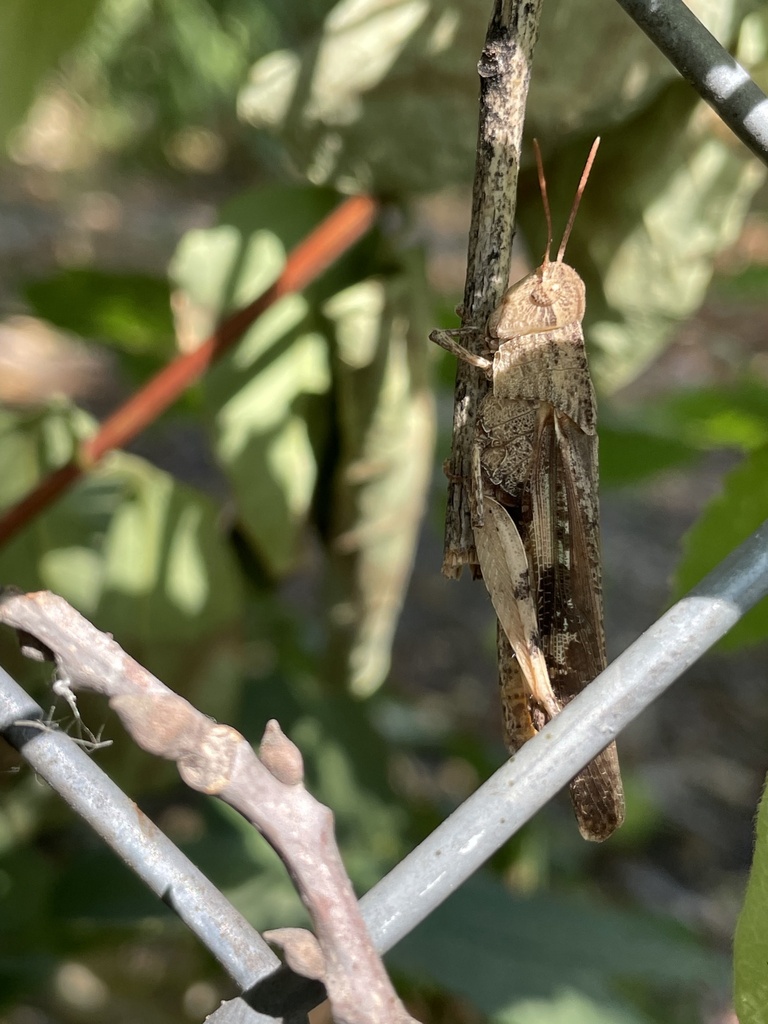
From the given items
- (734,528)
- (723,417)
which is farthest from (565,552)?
(723,417)

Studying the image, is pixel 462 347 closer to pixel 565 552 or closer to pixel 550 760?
pixel 565 552

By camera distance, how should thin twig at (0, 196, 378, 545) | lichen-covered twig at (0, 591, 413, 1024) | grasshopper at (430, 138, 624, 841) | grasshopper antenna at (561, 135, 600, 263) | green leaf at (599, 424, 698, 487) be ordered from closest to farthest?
lichen-covered twig at (0, 591, 413, 1024), grasshopper antenna at (561, 135, 600, 263), grasshopper at (430, 138, 624, 841), thin twig at (0, 196, 378, 545), green leaf at (599, 424, 698, 487)

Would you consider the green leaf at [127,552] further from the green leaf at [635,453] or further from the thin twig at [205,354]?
the green leaf at [635,453]

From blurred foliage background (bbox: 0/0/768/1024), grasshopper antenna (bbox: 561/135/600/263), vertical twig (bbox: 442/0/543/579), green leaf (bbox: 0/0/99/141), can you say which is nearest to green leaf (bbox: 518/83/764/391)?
blurred foliage background (bbox: 0/0/768/1024)

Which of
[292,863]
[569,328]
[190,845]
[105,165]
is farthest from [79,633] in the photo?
[105,165]

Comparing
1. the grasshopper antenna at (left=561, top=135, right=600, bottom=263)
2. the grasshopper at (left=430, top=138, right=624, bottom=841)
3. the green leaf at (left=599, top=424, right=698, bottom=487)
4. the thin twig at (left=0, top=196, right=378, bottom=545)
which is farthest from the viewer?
the green leaf at (left=599, top=424, right=698, bottom=487)

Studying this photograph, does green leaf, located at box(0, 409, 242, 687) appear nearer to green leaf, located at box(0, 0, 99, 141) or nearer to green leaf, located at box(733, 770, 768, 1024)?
green leaf, located at box(0, 0, 99, 141)

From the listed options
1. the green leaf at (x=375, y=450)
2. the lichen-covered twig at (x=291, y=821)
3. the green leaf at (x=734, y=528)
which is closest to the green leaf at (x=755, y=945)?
the lichen-covered twig at (x=291, y=821)
